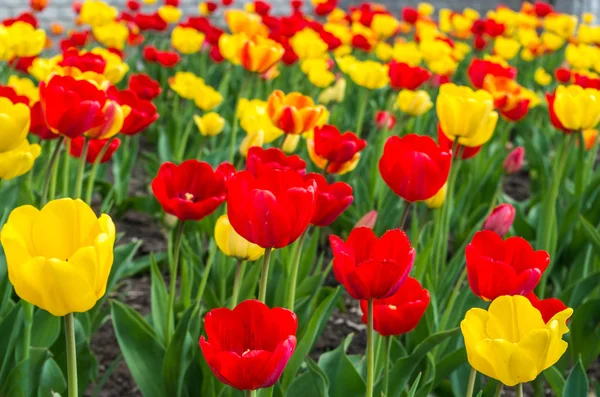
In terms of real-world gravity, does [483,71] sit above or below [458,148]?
below

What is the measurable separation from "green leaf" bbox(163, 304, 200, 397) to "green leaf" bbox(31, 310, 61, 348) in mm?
213

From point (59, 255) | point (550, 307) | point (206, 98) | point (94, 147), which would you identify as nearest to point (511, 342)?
point (550, 307)

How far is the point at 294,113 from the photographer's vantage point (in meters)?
1.62

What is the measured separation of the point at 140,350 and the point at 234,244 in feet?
0.92

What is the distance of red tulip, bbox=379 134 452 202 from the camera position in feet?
3.74

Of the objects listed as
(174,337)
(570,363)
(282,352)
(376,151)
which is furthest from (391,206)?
(282,352)

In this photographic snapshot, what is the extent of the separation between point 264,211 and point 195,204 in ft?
0.76

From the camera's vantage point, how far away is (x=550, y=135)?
11.5ft

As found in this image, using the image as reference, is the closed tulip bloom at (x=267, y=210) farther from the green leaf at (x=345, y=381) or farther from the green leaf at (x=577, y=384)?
the green leaf at (x=577, y=384)

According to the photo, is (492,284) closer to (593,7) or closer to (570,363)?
(570,363)

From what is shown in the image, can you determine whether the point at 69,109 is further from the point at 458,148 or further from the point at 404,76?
the point at 404,76

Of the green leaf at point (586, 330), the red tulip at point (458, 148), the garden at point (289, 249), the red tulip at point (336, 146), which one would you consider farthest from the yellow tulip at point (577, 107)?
the red tulip at point (336, 146)

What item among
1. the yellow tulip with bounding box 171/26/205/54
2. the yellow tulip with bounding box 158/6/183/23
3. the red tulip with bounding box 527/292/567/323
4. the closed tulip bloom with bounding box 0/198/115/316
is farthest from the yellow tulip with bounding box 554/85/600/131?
the yellow tulip with bounding box 158/6/183/23

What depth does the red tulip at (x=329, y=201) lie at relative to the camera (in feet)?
3.45
